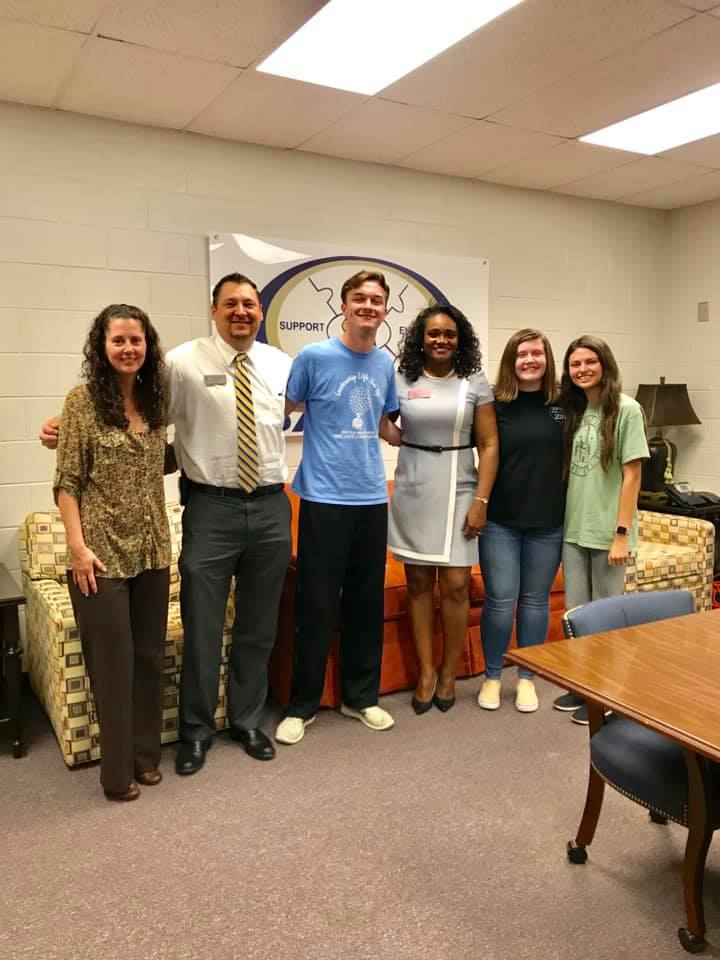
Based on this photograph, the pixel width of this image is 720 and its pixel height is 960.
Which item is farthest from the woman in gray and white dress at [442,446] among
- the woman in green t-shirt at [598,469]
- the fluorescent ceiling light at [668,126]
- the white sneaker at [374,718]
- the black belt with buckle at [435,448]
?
the fluorescent ceiling light at [668,126]

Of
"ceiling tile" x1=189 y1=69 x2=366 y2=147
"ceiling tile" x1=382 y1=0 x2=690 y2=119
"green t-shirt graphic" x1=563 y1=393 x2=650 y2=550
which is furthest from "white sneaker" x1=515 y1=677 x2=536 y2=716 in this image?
"ceiling tile" x1=189 y1=69 x2=366 y2=147

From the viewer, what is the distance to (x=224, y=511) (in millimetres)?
2742

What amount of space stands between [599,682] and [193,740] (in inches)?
64.9

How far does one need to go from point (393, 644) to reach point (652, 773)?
162 centimetres

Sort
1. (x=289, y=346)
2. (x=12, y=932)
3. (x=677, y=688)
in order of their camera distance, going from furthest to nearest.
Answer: (x=289, y=346) < (x=12, y=932) < (x=677, y=688)

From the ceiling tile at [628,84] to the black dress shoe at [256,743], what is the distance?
285cm

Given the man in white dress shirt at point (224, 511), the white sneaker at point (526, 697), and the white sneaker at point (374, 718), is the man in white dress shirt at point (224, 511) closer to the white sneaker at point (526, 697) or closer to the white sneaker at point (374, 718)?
the white sneaker at point (374, 718)

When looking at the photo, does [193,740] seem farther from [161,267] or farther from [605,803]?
[161,267]

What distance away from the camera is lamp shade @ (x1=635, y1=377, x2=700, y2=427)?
502cm

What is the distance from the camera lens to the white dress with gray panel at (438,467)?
A: 3164mm

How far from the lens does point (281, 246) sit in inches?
158

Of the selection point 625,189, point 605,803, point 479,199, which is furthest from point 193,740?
point 625,189

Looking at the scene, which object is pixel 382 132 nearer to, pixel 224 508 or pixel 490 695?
pixel 224 508

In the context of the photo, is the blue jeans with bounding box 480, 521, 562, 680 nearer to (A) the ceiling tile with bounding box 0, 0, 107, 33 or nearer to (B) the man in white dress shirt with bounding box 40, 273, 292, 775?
(B) the man in white dress shirt with bounding box 40, 273, 292, 775
